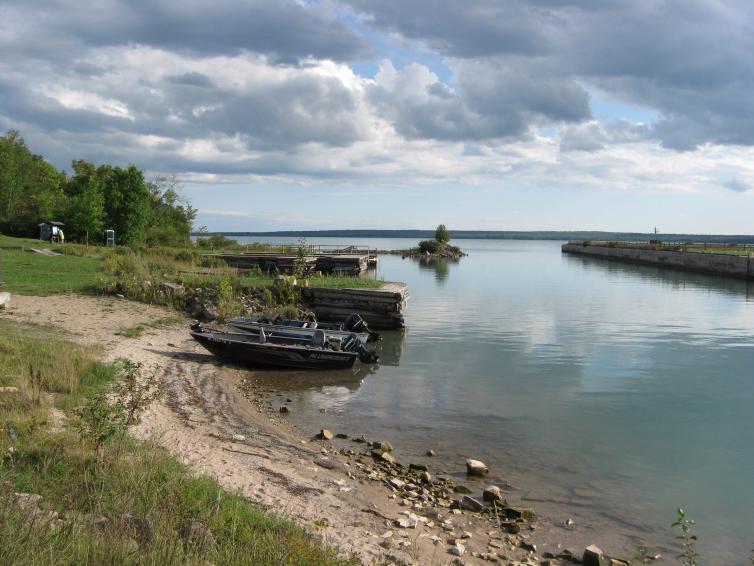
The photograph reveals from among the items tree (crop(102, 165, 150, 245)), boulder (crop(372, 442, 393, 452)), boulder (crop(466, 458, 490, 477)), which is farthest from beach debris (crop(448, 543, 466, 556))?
tree (crop(102, 165, 150, 245))

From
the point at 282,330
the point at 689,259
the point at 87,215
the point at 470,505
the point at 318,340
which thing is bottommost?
the point at 470,505

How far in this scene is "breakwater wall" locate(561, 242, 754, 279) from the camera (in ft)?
220

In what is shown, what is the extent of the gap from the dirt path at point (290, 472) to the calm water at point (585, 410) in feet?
5.38

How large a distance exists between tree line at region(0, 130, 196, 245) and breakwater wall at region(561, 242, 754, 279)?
56.8 metres

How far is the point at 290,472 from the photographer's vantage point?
35.1ft

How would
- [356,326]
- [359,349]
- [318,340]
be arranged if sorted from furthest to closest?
[356,326], [359,349], [318,340]

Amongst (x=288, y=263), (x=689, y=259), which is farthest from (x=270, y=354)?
(x=689, y=259)

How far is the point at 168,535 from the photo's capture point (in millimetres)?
5496

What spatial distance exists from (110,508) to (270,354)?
13.9 meters

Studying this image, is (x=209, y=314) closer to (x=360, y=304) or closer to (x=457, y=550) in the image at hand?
(x=360, y=304)

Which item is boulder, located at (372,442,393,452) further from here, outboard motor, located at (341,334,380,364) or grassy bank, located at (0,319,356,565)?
outboard motor, located at (341,334,380,364)

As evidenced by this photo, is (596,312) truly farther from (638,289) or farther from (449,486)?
(449,486)

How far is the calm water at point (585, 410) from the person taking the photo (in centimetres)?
1121

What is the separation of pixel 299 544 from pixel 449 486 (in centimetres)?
524
